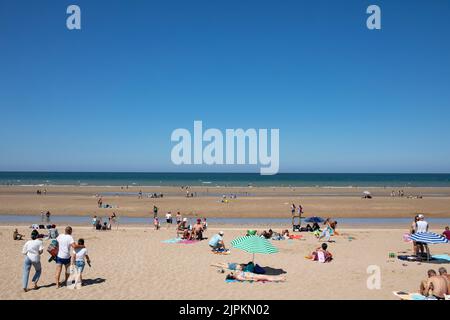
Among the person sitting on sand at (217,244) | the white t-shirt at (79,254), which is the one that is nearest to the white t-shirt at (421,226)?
the person sitting on sand at (217,244)

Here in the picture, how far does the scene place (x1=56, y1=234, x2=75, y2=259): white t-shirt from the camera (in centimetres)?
1009

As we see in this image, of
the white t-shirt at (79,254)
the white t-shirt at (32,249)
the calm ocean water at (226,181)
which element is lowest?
the calm ocean water at (226,181)

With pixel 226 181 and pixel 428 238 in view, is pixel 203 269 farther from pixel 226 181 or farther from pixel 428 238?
pixel 226 181

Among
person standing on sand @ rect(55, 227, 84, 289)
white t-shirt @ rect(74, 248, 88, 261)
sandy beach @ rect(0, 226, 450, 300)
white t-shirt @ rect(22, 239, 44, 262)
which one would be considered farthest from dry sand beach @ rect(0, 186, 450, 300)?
white t-shirt @ rect(22, 239, 44, 262)

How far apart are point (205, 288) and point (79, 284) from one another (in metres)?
3.63

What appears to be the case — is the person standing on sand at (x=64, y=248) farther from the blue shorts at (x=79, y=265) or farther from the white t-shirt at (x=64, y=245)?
the blue shorts at (x=79, y=265)

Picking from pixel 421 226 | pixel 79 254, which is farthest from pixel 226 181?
pixel 79 254

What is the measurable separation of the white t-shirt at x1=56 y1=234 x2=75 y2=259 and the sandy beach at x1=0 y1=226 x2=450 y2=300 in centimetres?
96

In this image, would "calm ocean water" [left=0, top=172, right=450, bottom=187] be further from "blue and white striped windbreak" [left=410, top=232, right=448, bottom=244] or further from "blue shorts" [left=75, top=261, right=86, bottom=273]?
"blue shorts" [left=75, top=261, right=86, bottom=273]

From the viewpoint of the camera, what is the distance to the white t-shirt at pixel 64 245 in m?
10.1

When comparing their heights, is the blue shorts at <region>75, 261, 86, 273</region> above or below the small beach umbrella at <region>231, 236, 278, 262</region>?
below

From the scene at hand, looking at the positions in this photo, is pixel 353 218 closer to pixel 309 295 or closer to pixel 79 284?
pixel 309 295

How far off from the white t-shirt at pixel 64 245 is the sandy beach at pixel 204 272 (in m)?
0.96
